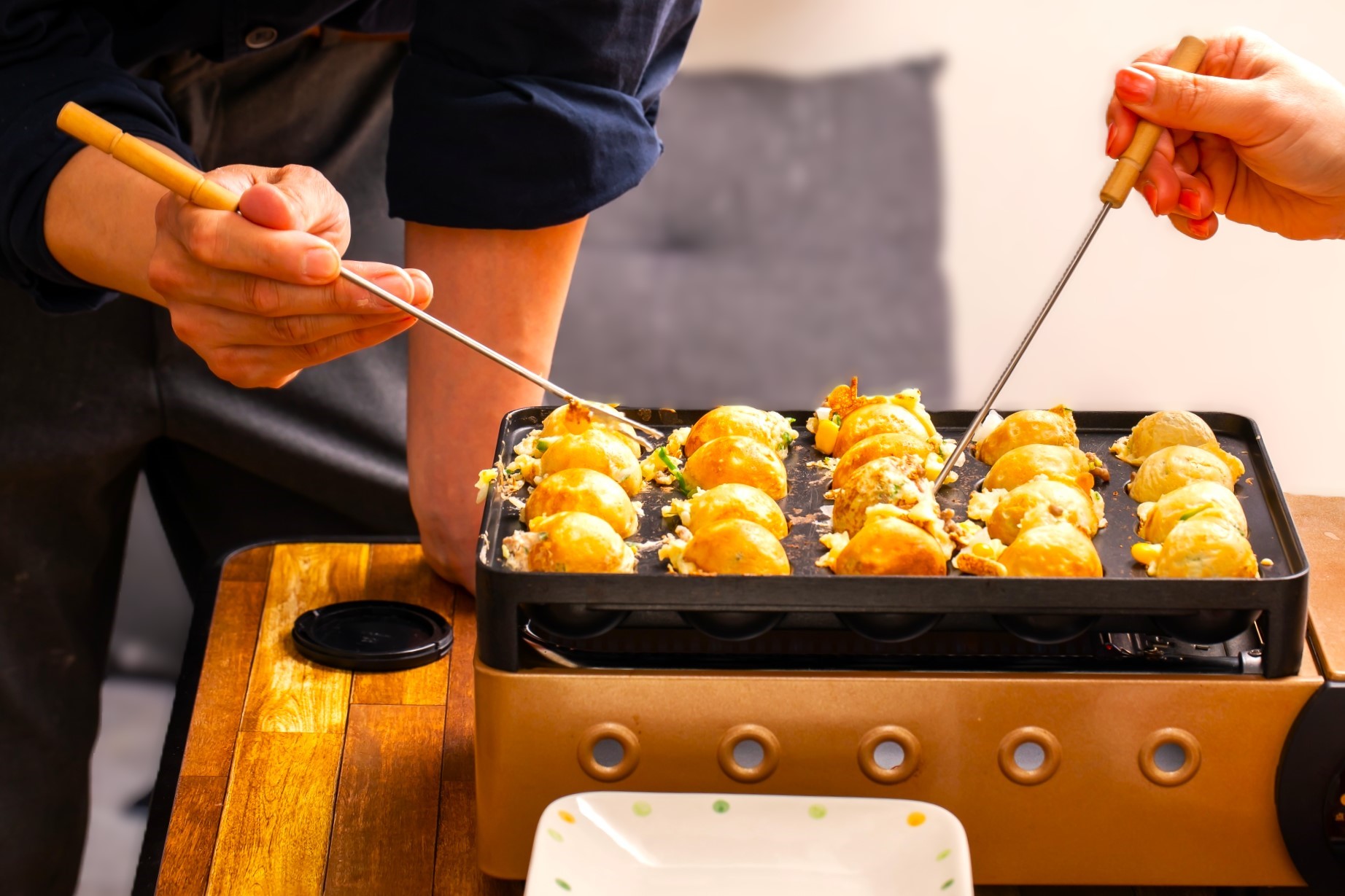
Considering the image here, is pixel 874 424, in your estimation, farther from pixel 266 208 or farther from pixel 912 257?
pixel 912 257

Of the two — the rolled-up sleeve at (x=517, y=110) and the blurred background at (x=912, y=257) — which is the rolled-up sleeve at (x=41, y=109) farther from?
the blurred background at (x=912, y=257)

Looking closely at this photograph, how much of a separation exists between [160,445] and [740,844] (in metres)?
1.19

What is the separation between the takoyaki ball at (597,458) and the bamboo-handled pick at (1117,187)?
23 centimetres

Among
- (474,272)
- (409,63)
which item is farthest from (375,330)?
(409,63)

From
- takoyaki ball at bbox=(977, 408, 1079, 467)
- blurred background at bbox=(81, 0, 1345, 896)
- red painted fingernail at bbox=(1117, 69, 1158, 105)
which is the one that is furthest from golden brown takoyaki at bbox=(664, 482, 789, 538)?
blurred background at bbox=(81, 0, 1345, 896)

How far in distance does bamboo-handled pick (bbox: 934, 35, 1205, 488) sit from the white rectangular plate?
0.91ft

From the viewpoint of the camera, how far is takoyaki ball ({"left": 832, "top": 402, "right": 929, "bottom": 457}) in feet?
3.38

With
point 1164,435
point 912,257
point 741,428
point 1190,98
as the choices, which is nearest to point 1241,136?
point 1190,98

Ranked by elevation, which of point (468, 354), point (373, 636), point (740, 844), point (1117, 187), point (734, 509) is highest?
point (1117, 187)

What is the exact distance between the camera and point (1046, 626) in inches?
32.4

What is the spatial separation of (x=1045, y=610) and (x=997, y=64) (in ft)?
6.21

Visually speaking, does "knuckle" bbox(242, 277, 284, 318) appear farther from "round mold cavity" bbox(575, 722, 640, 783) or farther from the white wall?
the white wall

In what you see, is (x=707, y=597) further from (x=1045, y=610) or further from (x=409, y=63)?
(x=409, y=63)

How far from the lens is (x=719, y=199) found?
8.51 feet
